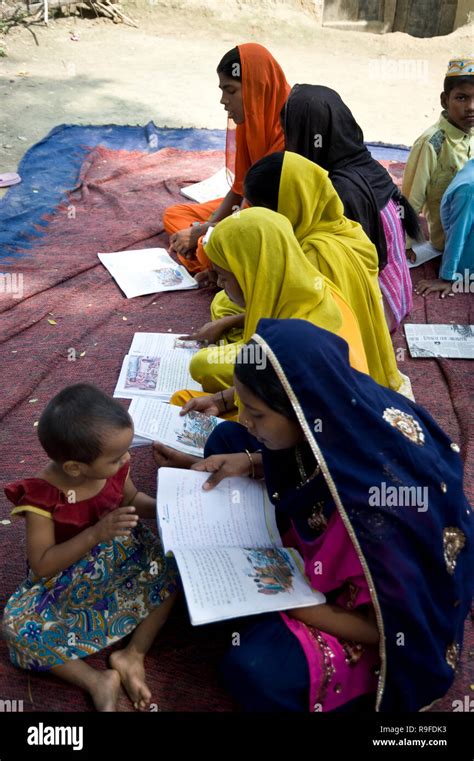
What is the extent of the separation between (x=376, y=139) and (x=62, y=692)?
5229mm

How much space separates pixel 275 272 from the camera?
2.30 m

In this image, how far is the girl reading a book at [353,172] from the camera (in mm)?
3113

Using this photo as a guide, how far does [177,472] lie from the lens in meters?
2.06

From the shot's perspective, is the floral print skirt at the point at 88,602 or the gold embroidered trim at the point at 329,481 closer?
the gold embroidered trim at the point at 329,481

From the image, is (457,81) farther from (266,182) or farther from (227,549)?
(227,549)

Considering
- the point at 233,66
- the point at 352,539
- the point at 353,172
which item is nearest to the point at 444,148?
the point at 353,172

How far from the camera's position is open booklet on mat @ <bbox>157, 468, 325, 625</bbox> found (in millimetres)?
1655

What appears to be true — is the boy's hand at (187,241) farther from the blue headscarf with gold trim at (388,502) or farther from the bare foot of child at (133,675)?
the bare foot of child at (133,675)

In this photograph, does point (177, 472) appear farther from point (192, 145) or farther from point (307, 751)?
point (192, 145)

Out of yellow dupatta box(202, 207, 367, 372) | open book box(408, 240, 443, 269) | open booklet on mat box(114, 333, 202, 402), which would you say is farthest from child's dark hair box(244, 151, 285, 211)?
open book box(408, 240, 443, 269)

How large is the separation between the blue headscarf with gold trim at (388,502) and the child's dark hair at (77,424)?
425 millimetres

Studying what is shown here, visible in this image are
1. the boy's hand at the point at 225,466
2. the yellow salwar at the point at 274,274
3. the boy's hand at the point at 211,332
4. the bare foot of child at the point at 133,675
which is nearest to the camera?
the bare foot of child at the point at 133,675

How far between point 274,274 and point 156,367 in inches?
36.2
